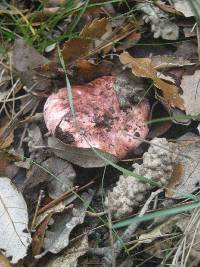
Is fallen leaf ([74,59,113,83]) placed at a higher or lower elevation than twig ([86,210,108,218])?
higher

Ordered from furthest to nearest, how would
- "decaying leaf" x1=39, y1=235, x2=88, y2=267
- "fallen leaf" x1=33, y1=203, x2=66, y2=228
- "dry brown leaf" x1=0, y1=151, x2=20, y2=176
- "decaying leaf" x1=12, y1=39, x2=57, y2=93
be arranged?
"decaying leaf" x1=12, y1=39, x2=57, y2=93
"dry brown leaf" x1=0, y1=151, x2=20, y2=176
"fallen leaf" x1=33, y1=203, x2=66, y2=228
"decaying leaf" x1=39, y1=235, x2=88, y2=267

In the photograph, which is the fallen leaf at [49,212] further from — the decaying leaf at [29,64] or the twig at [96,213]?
the decaying leaf at [29,64]

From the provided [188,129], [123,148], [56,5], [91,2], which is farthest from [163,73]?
[56,5]

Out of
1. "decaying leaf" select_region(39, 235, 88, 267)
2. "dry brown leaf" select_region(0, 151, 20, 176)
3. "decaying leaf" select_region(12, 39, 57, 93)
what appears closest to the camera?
"decaying leaf" select_region(39, 235, 88, 267)

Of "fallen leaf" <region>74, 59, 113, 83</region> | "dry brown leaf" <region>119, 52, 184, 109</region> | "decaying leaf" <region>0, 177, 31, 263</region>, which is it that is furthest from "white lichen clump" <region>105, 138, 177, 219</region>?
"fallen leaf" <region>74, 59, 113, 83</region>

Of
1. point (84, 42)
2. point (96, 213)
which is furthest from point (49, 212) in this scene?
point (84, 42)

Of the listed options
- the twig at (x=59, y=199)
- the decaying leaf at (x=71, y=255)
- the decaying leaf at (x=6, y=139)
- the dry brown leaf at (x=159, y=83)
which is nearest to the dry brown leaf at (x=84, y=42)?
the dry brown leaf at (x=159, y=83)

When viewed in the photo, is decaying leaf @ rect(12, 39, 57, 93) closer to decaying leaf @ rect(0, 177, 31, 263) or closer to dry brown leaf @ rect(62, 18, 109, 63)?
dry brown leaf @ rect(62, 18, 109, 63)
